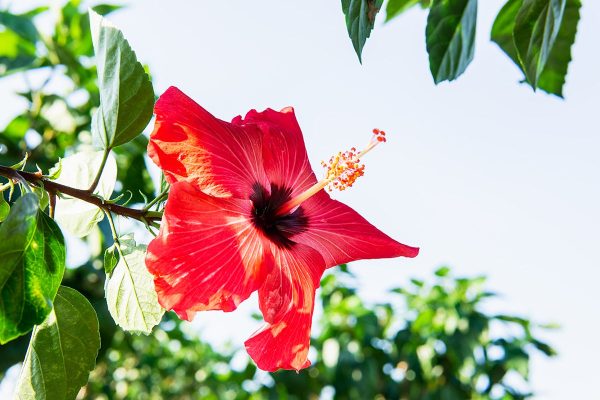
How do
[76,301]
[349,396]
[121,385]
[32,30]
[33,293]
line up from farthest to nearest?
[121,385] → [349,396] → [32,30] → [76,301] → [33,293]

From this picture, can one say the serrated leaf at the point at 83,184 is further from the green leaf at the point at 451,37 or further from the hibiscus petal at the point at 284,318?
the green leaf at the point at 451,37

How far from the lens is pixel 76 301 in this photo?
69 cm

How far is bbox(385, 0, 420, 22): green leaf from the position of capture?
107 centimetres

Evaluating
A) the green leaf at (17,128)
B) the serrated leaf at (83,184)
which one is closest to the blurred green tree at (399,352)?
the green leaf at (17,128)

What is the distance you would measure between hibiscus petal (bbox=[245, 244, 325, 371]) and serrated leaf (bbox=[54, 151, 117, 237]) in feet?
0.65

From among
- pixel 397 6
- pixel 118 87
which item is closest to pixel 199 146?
pixel 118 87

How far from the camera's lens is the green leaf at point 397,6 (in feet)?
3.52

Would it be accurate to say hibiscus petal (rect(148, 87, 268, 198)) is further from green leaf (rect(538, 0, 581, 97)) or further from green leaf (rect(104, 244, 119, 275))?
green leaf (rect(538, 0, 581, 97))

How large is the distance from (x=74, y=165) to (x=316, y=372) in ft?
8.12

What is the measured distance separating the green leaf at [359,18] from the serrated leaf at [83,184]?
294 millimetres

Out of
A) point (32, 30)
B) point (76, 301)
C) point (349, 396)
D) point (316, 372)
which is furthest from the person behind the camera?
point (316, 372)

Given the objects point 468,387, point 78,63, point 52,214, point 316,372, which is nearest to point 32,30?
point 78,63

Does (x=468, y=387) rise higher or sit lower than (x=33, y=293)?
lower

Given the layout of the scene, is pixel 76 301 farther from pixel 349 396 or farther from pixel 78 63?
pixel 349 396
